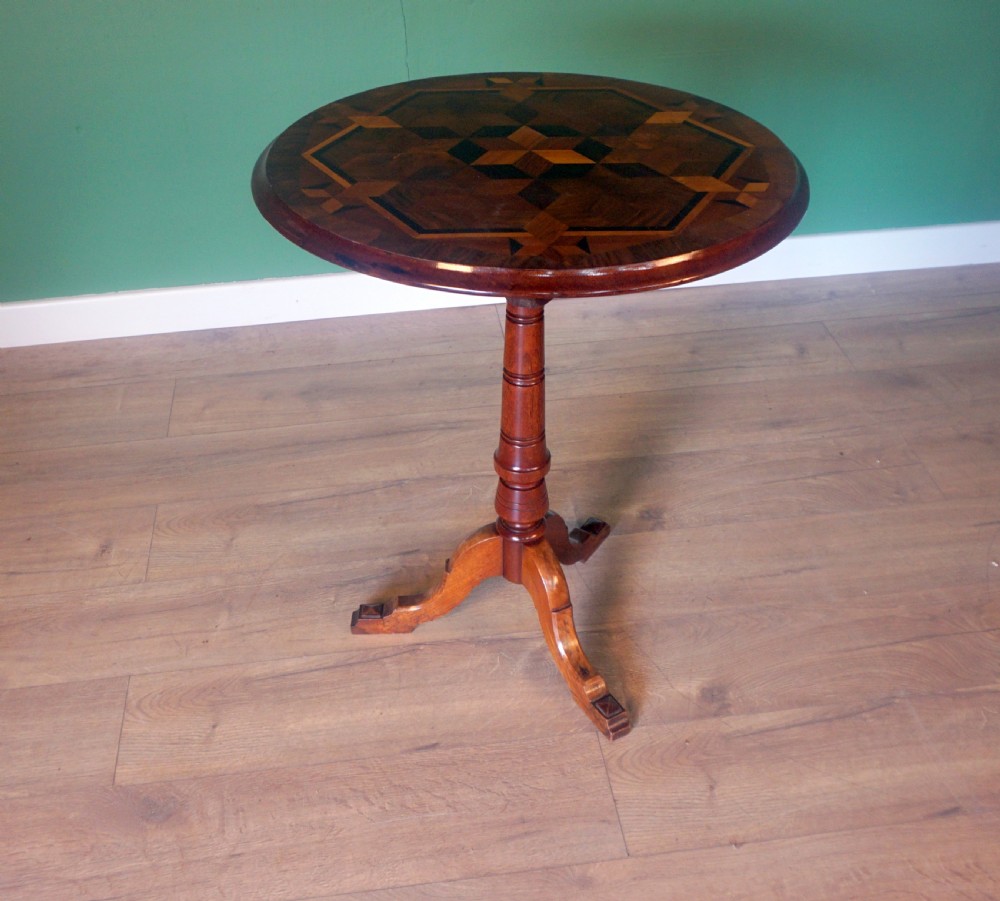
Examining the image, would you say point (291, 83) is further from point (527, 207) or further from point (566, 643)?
point (566, 643)

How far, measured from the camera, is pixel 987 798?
1.42 meters

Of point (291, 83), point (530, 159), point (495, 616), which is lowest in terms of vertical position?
point (495, 616)

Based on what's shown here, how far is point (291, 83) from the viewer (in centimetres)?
217

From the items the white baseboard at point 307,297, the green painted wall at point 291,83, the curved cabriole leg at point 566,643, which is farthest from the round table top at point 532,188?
the white baseboard at point 307,297

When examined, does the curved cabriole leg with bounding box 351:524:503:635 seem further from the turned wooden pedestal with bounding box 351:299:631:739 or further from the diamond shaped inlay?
the diamond shaped inlay

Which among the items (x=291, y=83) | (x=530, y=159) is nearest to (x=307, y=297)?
(x=291, y=83)

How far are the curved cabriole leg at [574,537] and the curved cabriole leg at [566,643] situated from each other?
0.07m

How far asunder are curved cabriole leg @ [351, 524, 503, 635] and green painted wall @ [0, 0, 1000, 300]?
109cm

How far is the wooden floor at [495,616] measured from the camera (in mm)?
1378

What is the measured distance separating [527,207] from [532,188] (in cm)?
6

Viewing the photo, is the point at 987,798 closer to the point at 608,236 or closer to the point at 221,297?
the point at 608,236

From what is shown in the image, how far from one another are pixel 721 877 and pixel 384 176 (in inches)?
40.6

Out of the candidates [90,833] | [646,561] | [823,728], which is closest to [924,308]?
[646,561]

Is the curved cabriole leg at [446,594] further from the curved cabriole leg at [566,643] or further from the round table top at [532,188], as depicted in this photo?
the round table top at [532,188]
